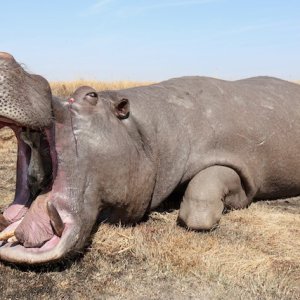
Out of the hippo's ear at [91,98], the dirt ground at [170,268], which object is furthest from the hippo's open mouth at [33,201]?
the hippo's ear at [91,98]

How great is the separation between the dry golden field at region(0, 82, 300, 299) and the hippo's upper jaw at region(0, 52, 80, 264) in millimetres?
162

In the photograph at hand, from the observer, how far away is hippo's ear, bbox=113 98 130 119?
176 inches

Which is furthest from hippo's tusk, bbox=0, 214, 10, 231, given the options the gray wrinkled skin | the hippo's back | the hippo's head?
the hippo's back

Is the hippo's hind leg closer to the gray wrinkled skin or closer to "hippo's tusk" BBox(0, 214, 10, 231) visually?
"hippo's tusk" BBox(0, 214, 10, 231)

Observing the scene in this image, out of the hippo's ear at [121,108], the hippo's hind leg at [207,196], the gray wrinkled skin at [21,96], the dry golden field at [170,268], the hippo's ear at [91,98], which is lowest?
the dry golden field at [170,268]

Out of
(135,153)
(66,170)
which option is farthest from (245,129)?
(66,170)

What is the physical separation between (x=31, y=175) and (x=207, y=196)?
1653mm

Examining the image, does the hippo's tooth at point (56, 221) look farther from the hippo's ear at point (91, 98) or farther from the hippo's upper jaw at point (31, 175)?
the hippo's ear at point (91, 98)

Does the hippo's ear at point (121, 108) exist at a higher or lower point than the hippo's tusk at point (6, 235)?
higher

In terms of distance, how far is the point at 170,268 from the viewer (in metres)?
3.82

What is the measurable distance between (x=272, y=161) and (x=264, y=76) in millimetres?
1685

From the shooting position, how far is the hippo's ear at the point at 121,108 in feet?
14.7

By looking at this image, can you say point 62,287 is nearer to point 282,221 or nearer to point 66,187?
point 66,187

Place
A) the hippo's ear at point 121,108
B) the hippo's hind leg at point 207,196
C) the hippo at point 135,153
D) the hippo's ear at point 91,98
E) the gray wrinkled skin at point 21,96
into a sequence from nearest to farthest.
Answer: the gray wrinkled skin at point 21,96 < the hippo at point 135,153 < the hippo's ear at point 91,98 < the hippo's ear at point 121,108 < the hippo's hind leg at point 207,196
